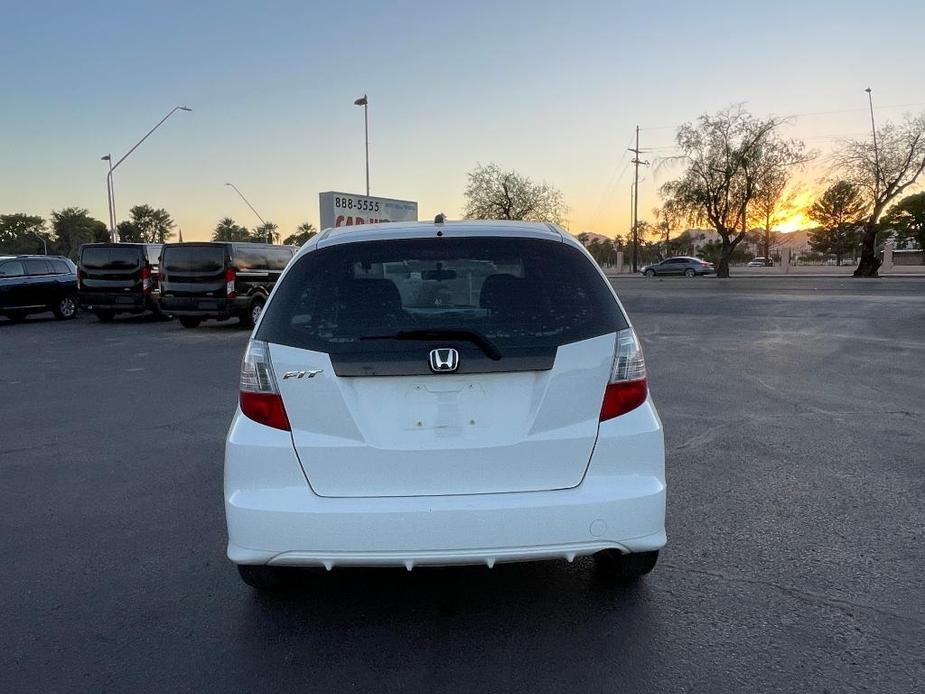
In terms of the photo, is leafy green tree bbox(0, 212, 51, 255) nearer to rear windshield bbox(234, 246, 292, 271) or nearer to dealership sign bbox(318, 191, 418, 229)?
dealership sign bbox(318, 191, 418, 229)

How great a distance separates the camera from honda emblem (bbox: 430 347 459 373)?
2711 mm

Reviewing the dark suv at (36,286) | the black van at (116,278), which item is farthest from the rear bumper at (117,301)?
the dark suv at (36,286)

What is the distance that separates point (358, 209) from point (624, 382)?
2512cm

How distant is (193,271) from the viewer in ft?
51.4

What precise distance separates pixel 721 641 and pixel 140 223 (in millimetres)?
88350

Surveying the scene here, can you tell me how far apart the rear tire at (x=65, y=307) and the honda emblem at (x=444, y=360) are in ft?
66.9

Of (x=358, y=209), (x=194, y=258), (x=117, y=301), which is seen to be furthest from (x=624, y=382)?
(x=358, y=209)

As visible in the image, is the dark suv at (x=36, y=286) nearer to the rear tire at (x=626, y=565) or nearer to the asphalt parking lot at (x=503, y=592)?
the asphalt parking lot at (x=503, y=592)

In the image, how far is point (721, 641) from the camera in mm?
2891

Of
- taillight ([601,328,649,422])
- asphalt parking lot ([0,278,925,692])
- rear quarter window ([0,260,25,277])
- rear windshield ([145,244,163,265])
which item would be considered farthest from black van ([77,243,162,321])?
taillight ([601,328,649,422])

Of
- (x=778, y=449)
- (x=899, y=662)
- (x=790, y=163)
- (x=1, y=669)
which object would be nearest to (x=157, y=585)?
(x=1, y=669)

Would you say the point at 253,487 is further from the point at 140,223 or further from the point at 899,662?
the point at 140,223

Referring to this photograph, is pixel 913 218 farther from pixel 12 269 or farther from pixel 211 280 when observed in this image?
pixel 12 269

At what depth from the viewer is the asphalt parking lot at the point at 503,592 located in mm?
2715
